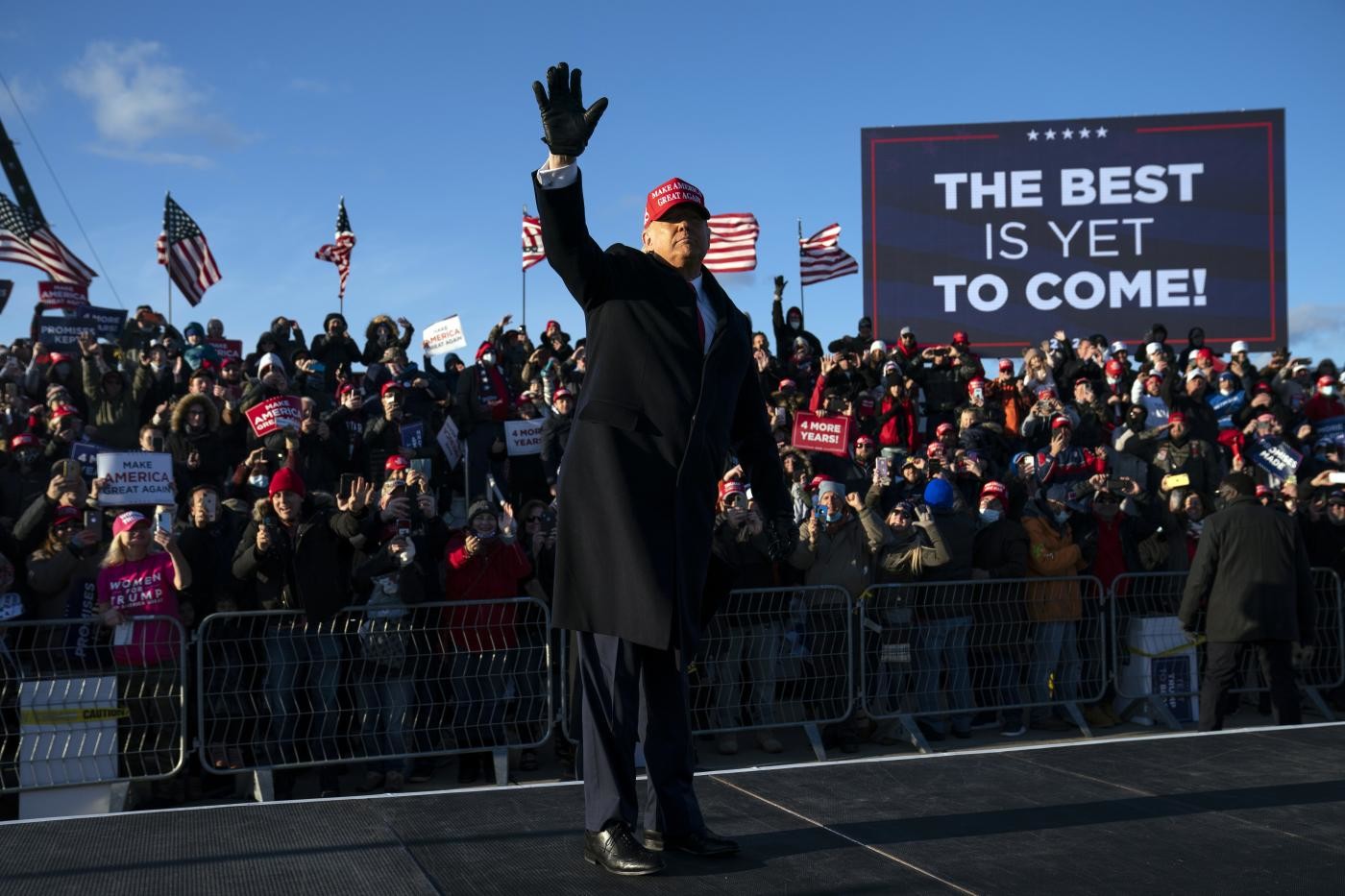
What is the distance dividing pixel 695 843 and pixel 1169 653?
22.9ft

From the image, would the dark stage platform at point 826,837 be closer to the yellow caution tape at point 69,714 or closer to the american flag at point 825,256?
the yellow caution tape at point 69,714

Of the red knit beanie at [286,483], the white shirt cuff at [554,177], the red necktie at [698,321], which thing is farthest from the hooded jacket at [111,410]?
the white shirt cuff at [554,177]

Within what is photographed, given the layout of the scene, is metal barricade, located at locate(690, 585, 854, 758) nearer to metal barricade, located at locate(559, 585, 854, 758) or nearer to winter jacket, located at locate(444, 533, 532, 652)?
metal barricade, located at locate(559, 585, 854, 758)

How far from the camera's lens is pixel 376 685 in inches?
303

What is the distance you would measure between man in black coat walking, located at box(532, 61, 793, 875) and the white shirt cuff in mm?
168

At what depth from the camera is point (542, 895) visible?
344 centimetres

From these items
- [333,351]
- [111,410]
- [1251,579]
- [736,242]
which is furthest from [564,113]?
[736,242]

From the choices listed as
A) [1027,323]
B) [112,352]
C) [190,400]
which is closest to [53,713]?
[190,400]

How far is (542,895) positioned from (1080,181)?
22610 mm

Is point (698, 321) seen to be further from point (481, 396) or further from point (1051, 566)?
point (481, 396)

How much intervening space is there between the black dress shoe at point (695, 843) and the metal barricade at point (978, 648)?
5.03m

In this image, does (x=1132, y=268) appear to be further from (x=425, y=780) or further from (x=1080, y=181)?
(x=425, y=780)

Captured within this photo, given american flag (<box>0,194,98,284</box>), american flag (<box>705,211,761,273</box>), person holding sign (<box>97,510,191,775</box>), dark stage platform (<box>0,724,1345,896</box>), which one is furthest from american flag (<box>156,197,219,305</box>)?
dark stage platform (<box>0,724,1345,896</box>)

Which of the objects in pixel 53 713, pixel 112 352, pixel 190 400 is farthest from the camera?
pixel 112 352
